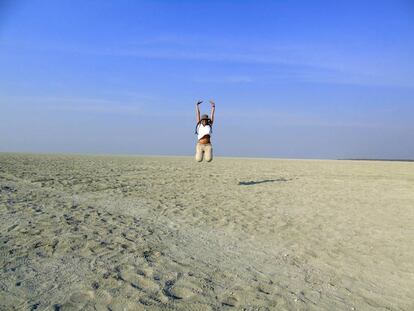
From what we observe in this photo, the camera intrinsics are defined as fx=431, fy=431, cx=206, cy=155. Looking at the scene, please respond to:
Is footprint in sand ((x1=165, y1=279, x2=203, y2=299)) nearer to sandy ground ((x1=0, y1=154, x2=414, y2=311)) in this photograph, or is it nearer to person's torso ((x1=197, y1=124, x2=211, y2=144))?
sandy ground ((x1=0, y1=154, x2=414, y2=311))

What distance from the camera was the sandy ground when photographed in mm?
5070

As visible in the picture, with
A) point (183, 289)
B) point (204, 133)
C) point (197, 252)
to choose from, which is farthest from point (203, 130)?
point (183, 289)

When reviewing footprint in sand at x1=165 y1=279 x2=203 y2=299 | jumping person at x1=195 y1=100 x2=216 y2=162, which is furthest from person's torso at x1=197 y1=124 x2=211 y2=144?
footprint in sand at x1=165 y1=279 x2=203 y2=299

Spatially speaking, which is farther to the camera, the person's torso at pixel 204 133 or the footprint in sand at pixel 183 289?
the person's torso at pixel 204 133

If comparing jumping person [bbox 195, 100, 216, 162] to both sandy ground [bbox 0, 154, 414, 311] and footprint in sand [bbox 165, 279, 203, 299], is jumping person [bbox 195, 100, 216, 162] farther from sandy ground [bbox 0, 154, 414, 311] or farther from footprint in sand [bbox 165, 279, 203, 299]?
footprint in sand [bbox 165, 279, 203, 299]

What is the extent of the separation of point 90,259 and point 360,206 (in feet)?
29.4

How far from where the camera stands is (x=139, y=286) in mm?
5230

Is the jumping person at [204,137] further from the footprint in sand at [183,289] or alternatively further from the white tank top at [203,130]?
the footprint in sand at [183,289]

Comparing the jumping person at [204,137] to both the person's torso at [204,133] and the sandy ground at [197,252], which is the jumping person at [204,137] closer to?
the person's torso at [204,133]

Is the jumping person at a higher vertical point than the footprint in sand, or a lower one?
higher

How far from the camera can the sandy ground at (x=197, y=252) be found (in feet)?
16.6

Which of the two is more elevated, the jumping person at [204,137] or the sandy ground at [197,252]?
the jumping person at [204,137]

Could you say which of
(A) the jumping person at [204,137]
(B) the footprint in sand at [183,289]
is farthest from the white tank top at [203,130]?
(B) the footprint in sand at [183,289]

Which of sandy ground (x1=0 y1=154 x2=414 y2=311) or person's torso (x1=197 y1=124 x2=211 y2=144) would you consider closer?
sandy ground (x1=0 y1=154 x2=414 y2=311)
